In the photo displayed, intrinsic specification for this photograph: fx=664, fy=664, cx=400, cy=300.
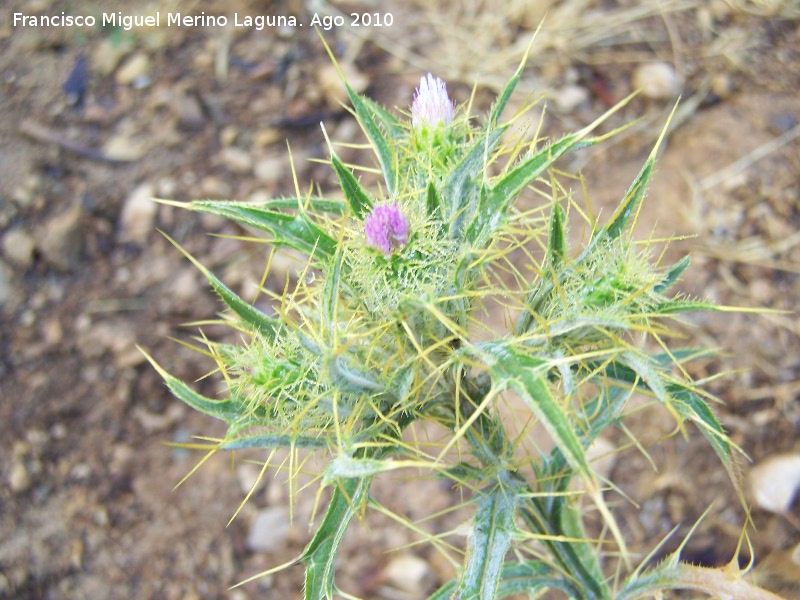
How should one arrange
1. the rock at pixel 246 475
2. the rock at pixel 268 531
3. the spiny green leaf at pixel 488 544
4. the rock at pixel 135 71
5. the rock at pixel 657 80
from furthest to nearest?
the rock at pixel 135 71
the rock at pixel 657 80
the rock at pixel 246 475
the rock at pixel 268 531
the spiny green leaf at pixel 488 544

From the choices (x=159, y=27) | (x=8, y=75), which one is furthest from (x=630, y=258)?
(x=8, y=75)

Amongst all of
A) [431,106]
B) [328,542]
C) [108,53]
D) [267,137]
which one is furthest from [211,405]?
[108,53]

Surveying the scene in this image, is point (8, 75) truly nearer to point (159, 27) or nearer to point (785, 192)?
point (159, 27)

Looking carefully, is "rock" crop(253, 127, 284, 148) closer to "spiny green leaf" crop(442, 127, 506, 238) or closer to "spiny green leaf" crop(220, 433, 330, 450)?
"spiny green leaf" crop(442, 127, 506, 238)

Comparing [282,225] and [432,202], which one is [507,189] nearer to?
[432,202]

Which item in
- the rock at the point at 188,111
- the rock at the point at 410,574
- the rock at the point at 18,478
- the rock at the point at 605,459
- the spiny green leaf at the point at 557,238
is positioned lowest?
the rock at the point at 410,574

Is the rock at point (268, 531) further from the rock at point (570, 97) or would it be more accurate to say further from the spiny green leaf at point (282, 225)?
the rock at point (570, 97)

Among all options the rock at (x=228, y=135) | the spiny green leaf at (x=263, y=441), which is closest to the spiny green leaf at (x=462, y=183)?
the spiny green leaf at (x=263, y=441)
